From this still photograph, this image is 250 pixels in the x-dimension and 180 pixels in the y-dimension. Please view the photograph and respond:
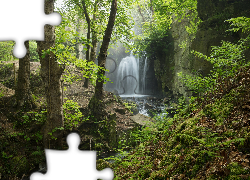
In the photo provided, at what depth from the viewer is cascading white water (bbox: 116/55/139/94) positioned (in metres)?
21.3

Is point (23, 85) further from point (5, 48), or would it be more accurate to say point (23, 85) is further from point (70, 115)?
point (5, 48)

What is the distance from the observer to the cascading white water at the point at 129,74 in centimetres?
2130

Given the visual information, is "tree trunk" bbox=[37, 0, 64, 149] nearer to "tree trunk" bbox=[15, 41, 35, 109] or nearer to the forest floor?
the forest floor

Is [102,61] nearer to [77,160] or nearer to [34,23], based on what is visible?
[34,23]

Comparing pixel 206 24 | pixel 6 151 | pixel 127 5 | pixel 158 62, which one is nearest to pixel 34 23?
pixel 6 151

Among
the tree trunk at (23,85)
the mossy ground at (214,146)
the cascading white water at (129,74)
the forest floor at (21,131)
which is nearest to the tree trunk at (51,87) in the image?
the forest floor at (21,131)

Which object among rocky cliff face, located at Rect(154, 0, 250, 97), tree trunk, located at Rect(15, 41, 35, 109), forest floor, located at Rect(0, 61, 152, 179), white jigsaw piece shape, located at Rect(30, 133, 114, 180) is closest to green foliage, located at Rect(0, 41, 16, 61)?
forest floor, located at Rect(0, 61, 152, 179)

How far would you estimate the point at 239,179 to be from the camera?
1.32 metres

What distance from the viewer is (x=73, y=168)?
179 cm

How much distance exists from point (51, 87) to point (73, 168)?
4.03 m

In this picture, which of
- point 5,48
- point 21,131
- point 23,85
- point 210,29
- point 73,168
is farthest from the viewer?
point 5,48

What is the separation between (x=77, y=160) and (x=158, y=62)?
1679 cm

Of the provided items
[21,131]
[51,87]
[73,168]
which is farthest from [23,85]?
[73,168]

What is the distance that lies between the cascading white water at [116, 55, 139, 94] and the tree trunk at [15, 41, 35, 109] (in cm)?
1465
